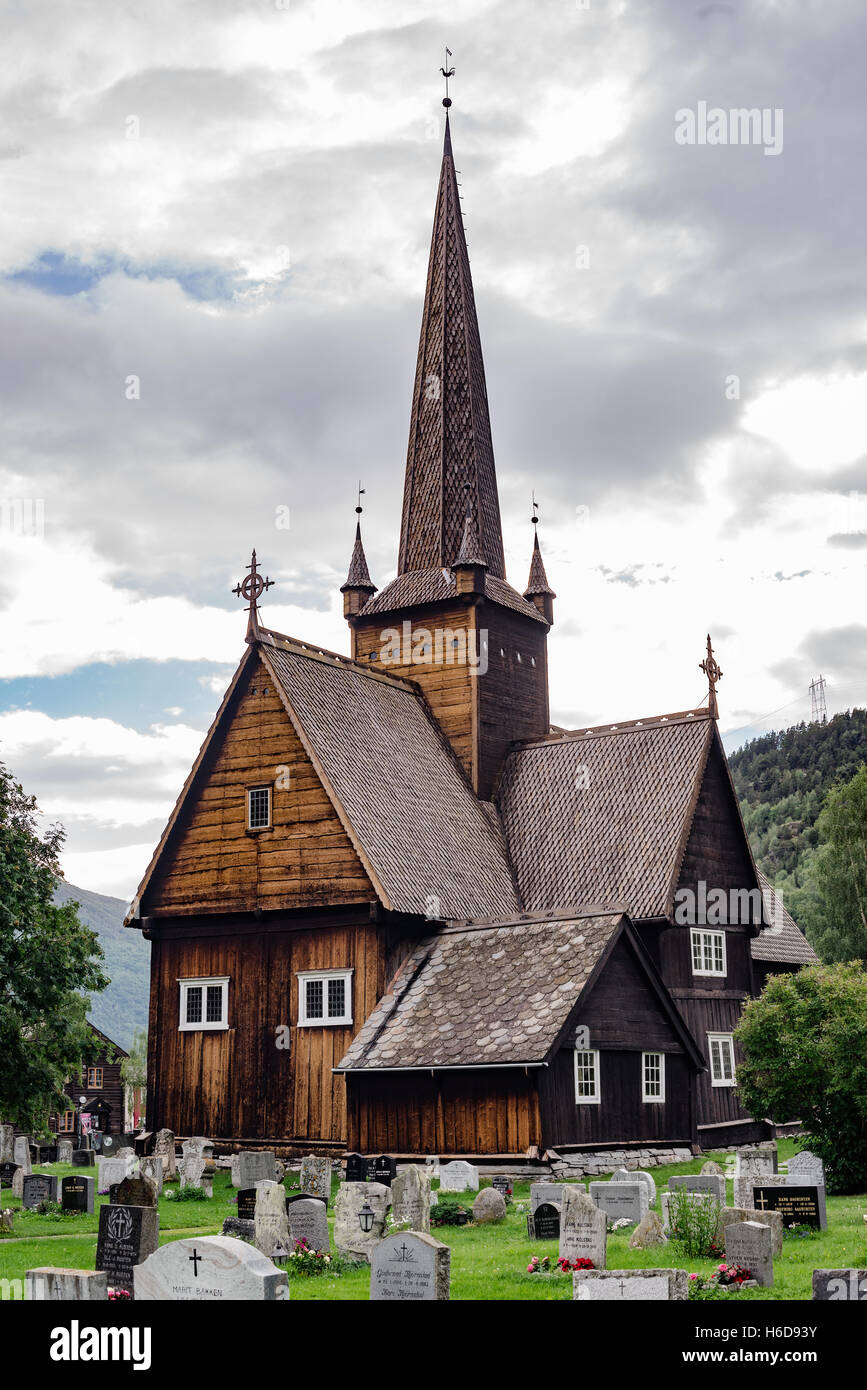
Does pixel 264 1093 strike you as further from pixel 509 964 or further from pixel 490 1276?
pixel 490 1276

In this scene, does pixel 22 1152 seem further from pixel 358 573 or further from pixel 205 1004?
pixel 358 573

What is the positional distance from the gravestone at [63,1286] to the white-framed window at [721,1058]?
22779 mm

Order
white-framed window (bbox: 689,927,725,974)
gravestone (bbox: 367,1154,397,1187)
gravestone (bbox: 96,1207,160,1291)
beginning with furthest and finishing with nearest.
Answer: white-framed window (bbox: 689,927,725,974) < gravestone (bbox: 367,1154,397,1187) < gravestone (bbox: 96,1207,160,1291)

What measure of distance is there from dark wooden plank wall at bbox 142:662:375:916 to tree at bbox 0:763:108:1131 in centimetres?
443

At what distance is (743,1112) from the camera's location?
3444cm

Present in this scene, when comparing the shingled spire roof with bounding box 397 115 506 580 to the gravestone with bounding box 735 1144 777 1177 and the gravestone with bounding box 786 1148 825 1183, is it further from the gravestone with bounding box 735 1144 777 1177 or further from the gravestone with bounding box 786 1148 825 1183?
the gravestone with bounding box 735 1144 777 1177

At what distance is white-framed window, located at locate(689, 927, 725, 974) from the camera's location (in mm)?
33906

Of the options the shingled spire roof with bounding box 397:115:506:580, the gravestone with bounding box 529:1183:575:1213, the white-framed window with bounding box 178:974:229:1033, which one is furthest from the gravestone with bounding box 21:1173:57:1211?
the shingled spire roof with bounding box 397:115:506:580

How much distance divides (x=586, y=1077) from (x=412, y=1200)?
9.32m

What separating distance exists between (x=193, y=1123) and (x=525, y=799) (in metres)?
12.1

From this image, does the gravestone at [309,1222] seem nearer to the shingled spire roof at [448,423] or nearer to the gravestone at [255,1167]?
the gravestone at [255,1167]

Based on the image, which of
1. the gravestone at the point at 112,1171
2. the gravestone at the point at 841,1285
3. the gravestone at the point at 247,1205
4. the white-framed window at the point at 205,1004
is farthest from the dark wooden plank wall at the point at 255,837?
the gravestone at the point at 841,1285

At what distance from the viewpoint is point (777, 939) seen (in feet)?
131
